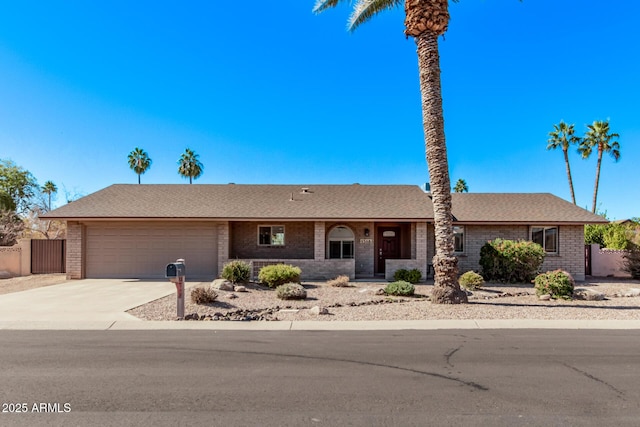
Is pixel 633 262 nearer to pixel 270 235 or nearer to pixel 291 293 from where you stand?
pixel 291 293

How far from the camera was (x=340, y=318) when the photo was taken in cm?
1011

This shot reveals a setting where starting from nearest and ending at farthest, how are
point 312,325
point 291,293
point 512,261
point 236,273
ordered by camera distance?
point 312,325, point 291,293, point 236,273, point 512,261

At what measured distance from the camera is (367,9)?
1478 cm

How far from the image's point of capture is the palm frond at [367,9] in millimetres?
14617

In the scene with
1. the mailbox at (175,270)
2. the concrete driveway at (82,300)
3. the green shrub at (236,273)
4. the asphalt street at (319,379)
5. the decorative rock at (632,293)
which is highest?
the mailbox at (175,270)

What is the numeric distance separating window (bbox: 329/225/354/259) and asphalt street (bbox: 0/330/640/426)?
36.4 feet

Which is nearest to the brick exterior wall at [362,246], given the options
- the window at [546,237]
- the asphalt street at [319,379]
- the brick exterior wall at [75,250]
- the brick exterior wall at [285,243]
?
the brick exterior wall at [285,243]

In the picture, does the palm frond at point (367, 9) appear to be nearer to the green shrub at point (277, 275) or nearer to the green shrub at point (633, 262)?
the green shrub at point (277, 275)

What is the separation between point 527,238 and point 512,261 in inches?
131

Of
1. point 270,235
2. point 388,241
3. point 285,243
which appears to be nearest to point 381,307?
point 285,243

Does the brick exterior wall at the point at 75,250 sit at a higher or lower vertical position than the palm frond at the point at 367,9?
lower

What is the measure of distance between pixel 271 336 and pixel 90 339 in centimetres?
→ 363

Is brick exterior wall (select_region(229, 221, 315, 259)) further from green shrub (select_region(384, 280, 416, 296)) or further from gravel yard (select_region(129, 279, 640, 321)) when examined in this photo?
green shrub (select_region(384, 280, 416, 296))

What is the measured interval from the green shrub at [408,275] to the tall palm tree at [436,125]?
4.68 meters
